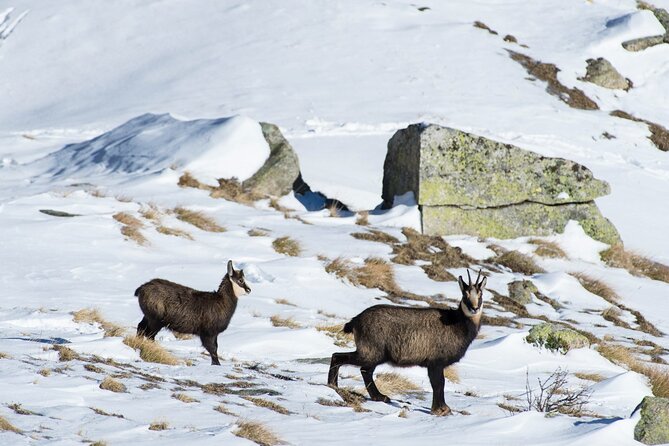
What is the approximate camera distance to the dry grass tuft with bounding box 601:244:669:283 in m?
19.8

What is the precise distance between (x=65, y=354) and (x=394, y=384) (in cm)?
328

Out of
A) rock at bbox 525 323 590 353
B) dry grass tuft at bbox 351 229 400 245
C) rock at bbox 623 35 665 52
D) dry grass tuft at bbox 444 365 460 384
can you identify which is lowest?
rock at bbox 623 35 665 52

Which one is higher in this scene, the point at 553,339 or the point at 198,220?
the point at 198,220

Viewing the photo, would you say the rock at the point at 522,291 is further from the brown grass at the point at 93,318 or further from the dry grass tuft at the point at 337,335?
the brown grass at the point at 93,318

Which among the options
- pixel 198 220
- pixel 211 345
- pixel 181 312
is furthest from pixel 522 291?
pixel 181 312

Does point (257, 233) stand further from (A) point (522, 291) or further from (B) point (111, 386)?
(B) point (111, 386)

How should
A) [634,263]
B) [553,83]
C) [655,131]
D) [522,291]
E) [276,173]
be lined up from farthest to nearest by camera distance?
[553,83], [655,131], [276,173], [634,263], [522,291]

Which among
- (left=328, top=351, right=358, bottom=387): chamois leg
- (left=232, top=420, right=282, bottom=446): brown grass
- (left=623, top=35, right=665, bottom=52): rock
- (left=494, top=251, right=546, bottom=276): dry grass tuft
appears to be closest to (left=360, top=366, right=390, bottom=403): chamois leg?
(left=328, top=351, right=358, bottom=387): chamois leg

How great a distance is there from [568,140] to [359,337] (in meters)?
24.6

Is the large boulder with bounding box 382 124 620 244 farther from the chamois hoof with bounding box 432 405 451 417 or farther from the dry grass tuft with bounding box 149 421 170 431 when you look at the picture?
the dry grass tuft with bounding box 149 421 170 431

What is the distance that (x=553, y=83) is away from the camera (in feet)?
123

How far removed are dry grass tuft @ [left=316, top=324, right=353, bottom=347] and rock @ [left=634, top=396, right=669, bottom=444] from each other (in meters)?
4.99

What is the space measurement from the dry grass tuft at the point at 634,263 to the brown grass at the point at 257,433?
48.2 ft

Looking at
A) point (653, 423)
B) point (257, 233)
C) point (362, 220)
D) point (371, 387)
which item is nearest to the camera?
point (653, 423)
